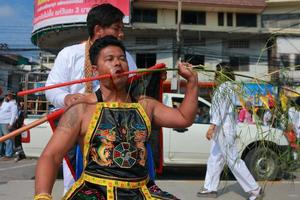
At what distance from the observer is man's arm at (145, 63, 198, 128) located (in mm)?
2610

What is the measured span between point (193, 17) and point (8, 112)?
19684 mm

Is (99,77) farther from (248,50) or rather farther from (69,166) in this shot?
(248,50)

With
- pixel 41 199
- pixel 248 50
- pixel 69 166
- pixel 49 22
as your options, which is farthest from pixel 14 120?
pixel 248 50

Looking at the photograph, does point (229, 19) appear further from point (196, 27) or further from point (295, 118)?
point (295, 118)

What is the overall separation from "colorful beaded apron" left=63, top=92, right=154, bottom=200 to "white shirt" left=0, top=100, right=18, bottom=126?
10.4 metres

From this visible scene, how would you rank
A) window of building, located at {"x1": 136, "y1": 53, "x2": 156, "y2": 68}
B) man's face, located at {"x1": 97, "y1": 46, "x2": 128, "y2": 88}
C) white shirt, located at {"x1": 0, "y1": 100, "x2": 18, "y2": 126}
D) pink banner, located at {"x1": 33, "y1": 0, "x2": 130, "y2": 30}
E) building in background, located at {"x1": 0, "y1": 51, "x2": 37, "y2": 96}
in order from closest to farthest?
man's face, located at {"x1": 97, "y1": 46, "x2": 128, "y2": 88}
white shirt, located at {"x1": 0, "y1": 100, "x2": 18, "y2": 126}
pink banner, located at {"x1": 33, "y1": 0, "x2": 130, "y2": 30}
window of building, located at {"x1": 136, "y1": 53, "x2": 156, "y2": 68}
building in background, located at {"x1": 0, "y1": 51, "x2": 37, "y2": 96}

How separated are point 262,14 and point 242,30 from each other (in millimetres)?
2459

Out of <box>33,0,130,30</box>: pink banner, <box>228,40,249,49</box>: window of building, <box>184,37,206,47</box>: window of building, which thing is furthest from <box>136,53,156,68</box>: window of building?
<box>228,40,249,49</box>: window of building

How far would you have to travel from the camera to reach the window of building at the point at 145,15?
95.2ft

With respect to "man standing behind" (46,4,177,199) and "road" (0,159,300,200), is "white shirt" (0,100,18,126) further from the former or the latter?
"man standing behind" (46,4,177,199)

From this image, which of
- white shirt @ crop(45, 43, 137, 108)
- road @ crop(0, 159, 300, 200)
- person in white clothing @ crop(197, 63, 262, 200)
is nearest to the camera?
white shirt @ crop(45, 43, 137, 108)

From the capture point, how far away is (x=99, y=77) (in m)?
2.34

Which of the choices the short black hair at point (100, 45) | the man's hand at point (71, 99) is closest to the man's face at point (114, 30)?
the short black hair at point (100, 45)

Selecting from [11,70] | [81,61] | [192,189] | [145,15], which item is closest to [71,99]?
[81,61]
